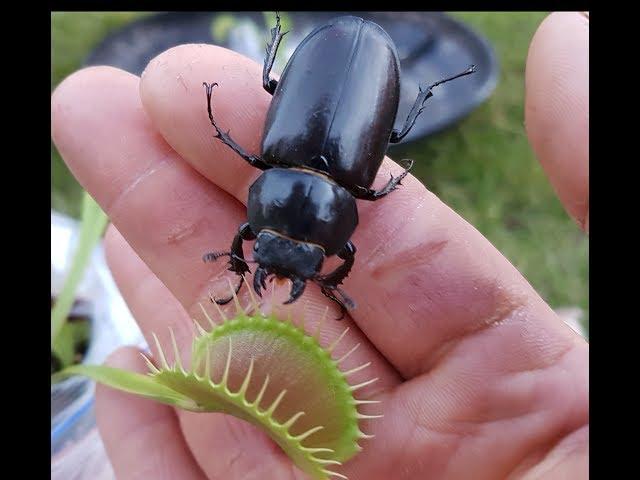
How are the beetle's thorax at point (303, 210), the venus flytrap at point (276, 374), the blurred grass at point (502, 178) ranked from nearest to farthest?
the venus flytrap at point (276, 374) → the beetle's thorax at point (303, 210) → the blurred grass at point (502, 178)

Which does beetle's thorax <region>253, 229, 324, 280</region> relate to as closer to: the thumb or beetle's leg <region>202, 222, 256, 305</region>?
beetle's leg <region>202, 222, 256, 305</region>

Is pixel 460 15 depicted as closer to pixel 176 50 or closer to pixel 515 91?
pixel 515 91

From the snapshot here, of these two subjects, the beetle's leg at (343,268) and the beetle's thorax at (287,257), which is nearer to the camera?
the beetle's thorax at (287,257)

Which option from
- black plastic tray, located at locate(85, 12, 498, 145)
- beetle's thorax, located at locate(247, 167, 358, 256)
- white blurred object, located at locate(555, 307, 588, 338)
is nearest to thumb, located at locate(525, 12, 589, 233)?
beetle's thorax, located at locate(247, 167, 358, 256)

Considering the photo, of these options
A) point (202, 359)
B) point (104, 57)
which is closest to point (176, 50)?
point (202, 359)

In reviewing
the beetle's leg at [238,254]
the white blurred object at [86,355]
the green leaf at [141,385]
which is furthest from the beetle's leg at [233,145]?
the white blurred object at [86,355]

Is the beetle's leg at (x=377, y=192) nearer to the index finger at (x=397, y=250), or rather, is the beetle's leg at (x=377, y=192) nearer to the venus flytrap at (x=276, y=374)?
the index finger at (x=397, y=250)

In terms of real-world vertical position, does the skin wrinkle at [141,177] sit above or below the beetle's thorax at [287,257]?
above
